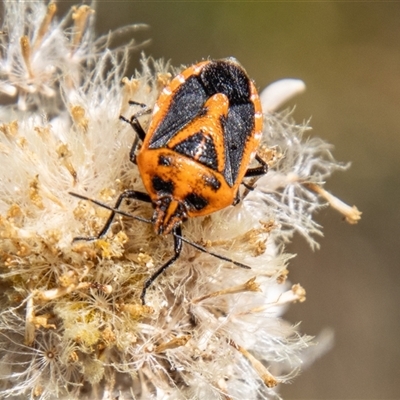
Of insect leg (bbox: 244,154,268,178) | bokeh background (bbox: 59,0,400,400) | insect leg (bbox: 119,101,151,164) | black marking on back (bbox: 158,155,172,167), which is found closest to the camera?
black marking on back (bbox: 158,155,172,167)

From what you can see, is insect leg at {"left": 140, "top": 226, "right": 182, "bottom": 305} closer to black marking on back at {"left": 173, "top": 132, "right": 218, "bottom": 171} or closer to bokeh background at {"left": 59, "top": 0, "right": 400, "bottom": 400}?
black marking on back at {"left": 173, "top": 132, "right": 218, "bottom": 171}

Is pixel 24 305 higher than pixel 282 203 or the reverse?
the reverse

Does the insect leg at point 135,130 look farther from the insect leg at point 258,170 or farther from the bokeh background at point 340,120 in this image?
the bokeh background at point 340,120

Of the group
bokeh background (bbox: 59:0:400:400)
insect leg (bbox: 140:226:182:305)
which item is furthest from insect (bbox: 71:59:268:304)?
bokeh background (bbox: 59:0:400:400)

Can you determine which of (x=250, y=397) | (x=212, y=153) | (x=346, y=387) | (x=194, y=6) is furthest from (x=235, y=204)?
(x=346, y=387)

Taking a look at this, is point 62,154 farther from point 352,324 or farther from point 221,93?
point 352,324

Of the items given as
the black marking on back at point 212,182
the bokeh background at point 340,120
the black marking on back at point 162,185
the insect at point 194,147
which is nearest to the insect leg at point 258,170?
the insect at point 194,147

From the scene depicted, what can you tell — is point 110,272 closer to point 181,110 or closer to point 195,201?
point 195,201
